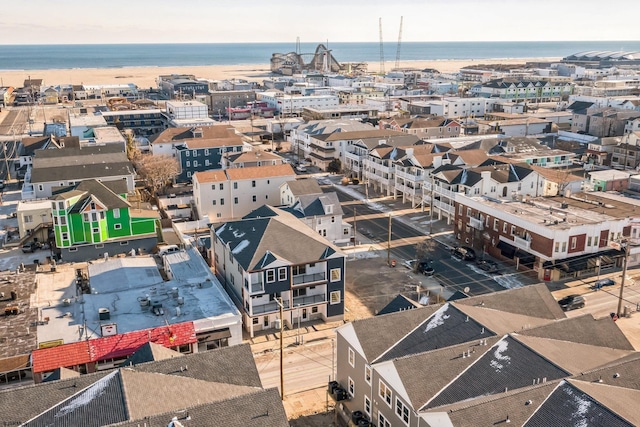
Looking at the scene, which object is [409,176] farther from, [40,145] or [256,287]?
[40,145]

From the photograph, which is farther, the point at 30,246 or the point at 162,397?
the point at 30,246

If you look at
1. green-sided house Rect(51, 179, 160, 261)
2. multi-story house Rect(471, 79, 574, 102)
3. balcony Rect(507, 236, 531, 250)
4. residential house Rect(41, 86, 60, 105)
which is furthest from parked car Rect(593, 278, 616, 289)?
residential house Rect(41, 86, 60, 105)

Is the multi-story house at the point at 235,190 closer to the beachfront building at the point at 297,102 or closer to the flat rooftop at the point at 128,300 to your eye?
the flat rooftop at the point at 128,300

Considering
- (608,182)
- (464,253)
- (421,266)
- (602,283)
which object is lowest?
(602,283)

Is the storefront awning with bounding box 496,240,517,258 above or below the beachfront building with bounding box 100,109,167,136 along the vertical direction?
below

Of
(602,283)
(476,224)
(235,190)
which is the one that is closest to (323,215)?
(235,190)

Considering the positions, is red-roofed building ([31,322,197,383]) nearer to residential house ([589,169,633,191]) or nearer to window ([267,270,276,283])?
window ([267,270,276,283])
